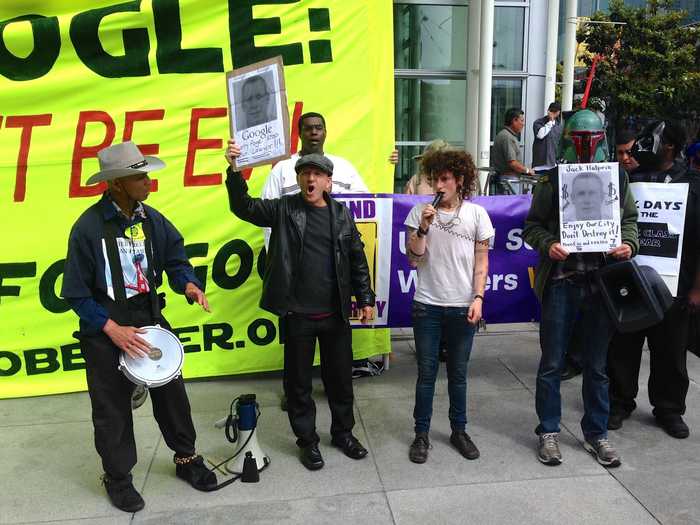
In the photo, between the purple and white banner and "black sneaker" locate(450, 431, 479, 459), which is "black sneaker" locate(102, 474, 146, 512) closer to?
"black sneaker" locate(450, 431, 479, 459)

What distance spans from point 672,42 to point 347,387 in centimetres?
1951

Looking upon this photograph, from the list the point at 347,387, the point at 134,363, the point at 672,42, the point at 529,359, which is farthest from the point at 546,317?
A: the point at 672,42

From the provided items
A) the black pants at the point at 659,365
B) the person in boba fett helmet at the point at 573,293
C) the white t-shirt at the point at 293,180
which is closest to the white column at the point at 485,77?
the white t-shirt at the point at 293,180

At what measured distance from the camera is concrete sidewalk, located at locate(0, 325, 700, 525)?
3252mm

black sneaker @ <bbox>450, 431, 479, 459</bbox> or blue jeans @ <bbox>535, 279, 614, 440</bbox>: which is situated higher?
blue jeans @ <bbox>535, 279, 614, 440</bbox>

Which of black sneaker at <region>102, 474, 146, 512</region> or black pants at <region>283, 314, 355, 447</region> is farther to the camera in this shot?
black pants at <region>283, 314, 355, 447</region>

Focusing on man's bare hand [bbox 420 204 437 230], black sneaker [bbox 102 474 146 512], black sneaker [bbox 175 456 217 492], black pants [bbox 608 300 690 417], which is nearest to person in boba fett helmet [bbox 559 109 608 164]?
man's bare hand [bbox 420 204 437 230]

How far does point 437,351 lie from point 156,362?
1532 mm

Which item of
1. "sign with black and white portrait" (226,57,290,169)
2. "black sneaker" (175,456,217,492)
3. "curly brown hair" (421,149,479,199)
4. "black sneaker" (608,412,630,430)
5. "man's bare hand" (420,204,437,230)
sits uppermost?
"sign with black and white portrait" (226,57,290,169)

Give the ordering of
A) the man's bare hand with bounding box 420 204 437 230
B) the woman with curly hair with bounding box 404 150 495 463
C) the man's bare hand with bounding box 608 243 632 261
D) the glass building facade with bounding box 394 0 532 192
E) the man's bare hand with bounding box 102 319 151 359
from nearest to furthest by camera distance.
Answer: the man's bare hand with bounding box 102 319 151 359 → the man's bare hand with bounding box 420 204 437 230 → the man's bare hand with bounding box 608 243 632 261 → the woman with curly hair with bounding box 404 150 495 463 → the glass building facade with bounding box 394 0 532 192

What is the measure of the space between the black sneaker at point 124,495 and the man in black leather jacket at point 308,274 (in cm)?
90

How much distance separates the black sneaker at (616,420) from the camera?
4.18 metres

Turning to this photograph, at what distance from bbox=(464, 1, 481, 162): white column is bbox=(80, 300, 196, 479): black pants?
5.86 m

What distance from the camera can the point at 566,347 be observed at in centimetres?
375
